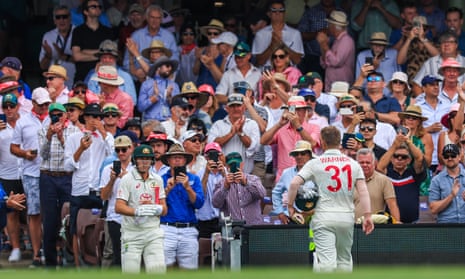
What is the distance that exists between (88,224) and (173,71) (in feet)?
10.9

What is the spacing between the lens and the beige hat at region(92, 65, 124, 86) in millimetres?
16047

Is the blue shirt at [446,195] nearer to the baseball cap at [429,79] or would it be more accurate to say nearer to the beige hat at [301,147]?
the beige hat at [301,147]

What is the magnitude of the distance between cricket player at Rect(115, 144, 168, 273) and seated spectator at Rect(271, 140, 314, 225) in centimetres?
134

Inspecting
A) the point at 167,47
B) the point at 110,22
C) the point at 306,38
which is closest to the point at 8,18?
the point at 110,22

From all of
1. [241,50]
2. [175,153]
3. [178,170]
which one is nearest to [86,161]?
[175,153]

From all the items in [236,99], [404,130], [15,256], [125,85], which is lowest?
[15,256]

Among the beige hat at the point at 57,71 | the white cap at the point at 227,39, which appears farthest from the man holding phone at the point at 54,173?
the white cap at the point at 227,39

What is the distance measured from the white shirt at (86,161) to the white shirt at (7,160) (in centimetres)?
97

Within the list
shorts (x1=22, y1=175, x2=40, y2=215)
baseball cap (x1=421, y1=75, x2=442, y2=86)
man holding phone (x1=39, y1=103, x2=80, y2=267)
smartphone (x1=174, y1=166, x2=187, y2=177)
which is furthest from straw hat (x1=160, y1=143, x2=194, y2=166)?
baseball cap (x1=421, y1=75, x2=442, y2=86)

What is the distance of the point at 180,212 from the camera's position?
1349cm

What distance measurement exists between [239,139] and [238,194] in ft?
5.07

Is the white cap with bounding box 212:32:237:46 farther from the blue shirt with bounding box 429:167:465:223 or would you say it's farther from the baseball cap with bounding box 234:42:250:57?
the blue shirt with bounding box 429:167:465:223

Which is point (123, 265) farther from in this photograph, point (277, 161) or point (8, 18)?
point (8, 18)

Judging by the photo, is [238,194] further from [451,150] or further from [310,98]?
[451,150]
